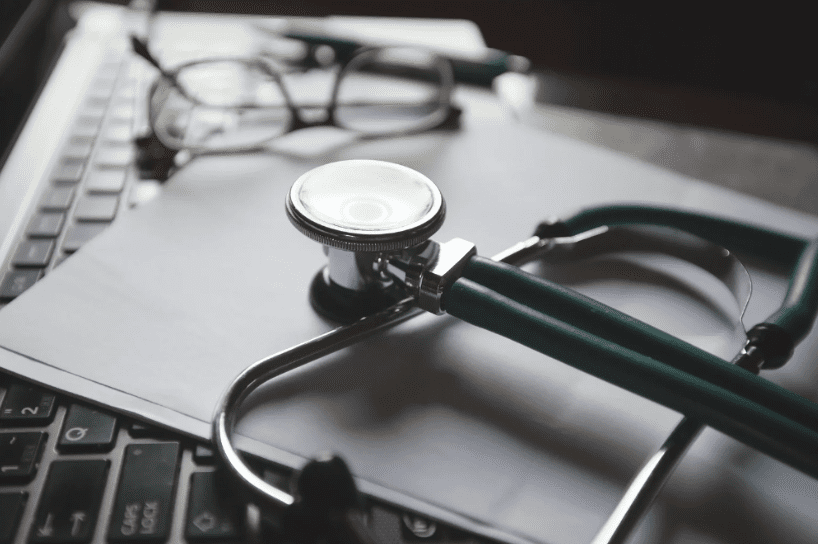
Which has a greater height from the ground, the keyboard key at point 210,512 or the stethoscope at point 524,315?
the stethoscope at point 524,315

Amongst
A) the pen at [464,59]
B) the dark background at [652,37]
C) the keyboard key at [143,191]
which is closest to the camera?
the keyboard key at [143,191]

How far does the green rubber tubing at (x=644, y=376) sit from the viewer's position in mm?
278

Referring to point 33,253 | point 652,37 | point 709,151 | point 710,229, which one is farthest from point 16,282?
point 652,37

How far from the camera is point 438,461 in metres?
0.33

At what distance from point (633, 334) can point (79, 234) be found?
0.39 metres

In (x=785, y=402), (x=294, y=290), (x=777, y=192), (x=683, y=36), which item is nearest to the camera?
(x=785, y=402)

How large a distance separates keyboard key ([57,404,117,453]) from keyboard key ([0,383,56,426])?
1 centimetres

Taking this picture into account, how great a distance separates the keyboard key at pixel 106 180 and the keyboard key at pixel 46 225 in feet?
0.15

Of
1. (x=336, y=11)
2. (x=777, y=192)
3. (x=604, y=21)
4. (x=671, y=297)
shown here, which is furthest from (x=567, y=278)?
(x=604, y=21)

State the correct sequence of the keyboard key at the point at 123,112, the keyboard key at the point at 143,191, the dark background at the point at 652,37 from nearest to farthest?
the keyboard key at the point at 143,191 → the keyboard key at the point at 123,112 → the dark background at the point at 652,37

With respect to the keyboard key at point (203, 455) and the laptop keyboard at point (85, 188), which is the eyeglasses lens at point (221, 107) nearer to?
the laptop keyboard at point (85, 188)

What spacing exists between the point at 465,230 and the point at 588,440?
0.72 feet

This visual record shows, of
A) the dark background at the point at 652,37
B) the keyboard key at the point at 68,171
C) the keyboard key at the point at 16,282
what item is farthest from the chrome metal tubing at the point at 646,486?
the dark background at the point at 652,37

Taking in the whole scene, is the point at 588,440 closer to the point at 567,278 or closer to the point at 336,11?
the point at 567,278
